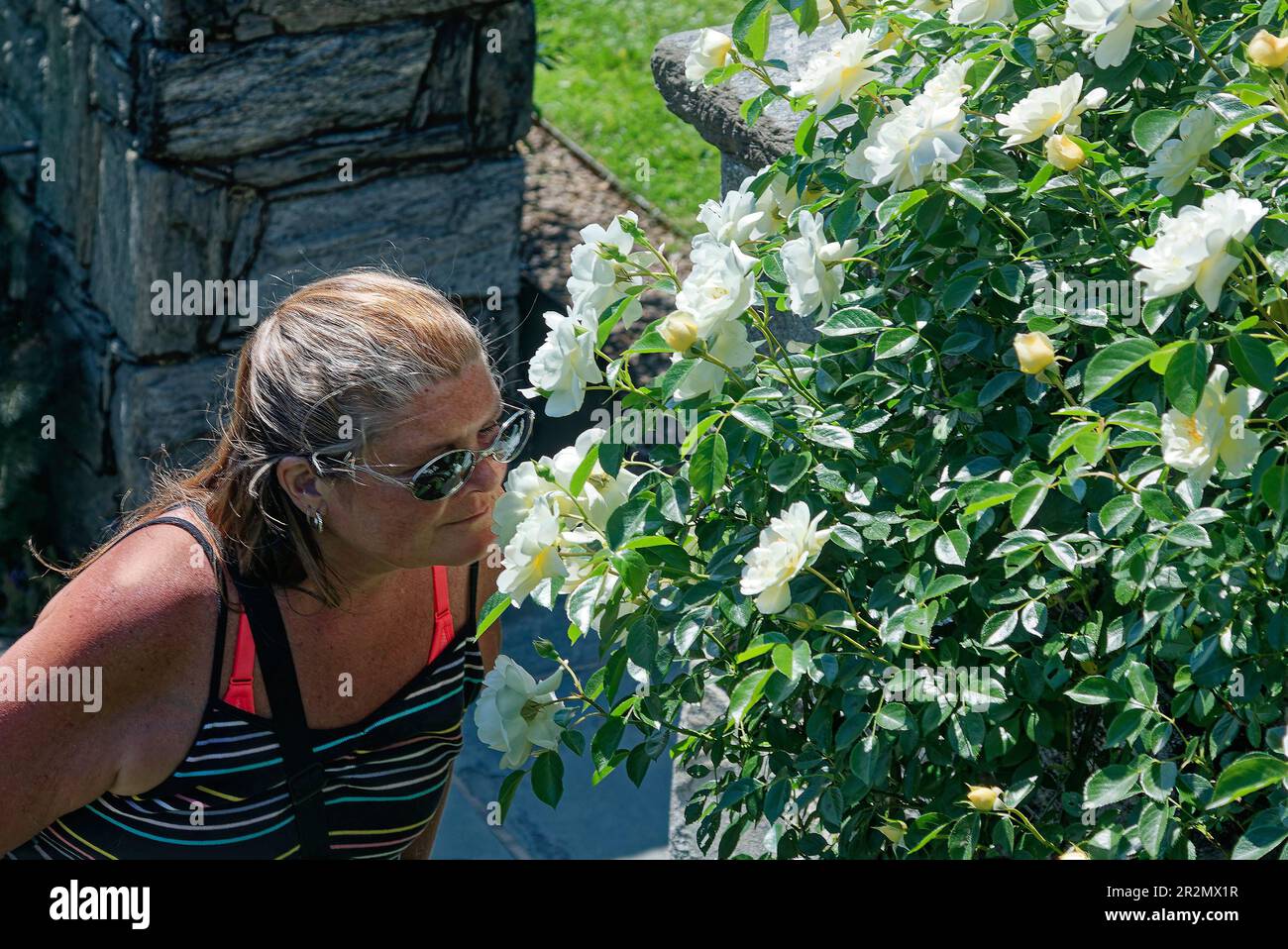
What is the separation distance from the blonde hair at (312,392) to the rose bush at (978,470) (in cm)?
48

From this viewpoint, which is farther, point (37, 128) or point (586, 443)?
point (37, 128)

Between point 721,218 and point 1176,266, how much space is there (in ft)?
1.87

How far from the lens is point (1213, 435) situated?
1.12 m

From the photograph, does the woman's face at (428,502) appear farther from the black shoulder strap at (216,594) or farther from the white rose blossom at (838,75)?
the white rose blossom at (838,75)

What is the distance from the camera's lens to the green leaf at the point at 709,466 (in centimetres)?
133

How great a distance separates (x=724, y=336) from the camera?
142 cm

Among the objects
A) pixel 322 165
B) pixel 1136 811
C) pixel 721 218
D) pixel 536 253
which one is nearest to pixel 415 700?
pixel 721 218

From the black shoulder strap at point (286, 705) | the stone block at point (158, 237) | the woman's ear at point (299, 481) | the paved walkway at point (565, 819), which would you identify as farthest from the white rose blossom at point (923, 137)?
the stone block at point (158, 237)

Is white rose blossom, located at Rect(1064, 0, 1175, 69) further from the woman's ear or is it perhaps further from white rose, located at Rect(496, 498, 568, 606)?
the woman's ear

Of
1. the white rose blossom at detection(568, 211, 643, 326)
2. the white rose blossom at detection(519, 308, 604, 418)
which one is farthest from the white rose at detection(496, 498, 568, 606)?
the white rose blossom at detection(568, 211, 643, 326)

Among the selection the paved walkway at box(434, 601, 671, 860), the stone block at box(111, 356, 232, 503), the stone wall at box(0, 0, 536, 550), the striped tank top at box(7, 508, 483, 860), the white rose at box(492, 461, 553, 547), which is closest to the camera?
the white rose at box(492, 461, 553, 547)

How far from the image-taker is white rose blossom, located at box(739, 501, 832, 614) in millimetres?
1261

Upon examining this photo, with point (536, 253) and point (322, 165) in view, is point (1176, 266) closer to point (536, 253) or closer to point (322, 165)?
point (322, 165)

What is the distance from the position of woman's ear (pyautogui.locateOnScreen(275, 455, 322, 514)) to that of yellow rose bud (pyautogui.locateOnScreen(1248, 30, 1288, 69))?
1.31 meters
